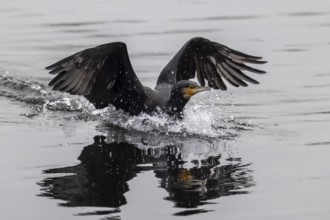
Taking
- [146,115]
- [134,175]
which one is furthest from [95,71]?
[134,175]

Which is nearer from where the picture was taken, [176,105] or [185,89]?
[185,89]

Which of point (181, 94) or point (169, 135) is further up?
point (181, 94)

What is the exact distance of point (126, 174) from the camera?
855cm

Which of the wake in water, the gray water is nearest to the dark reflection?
the gray water

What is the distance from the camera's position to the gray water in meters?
7.71

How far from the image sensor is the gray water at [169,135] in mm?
7715

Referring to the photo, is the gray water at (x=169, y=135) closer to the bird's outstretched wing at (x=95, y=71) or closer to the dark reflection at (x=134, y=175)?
the dark reflection at (x=134, y=175)

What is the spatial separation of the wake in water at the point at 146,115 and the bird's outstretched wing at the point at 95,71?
1.29ft

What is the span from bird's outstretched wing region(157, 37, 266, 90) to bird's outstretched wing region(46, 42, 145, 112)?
769mm

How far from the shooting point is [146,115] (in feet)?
35.6

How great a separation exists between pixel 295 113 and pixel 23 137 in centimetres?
293

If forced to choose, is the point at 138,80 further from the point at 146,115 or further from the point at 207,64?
the point at 207,64

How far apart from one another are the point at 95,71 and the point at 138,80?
1.75 ft

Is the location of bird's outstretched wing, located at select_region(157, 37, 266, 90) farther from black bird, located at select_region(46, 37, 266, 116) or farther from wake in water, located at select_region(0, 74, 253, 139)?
wake in water, located at select_region(0, 74, 253, 139)
